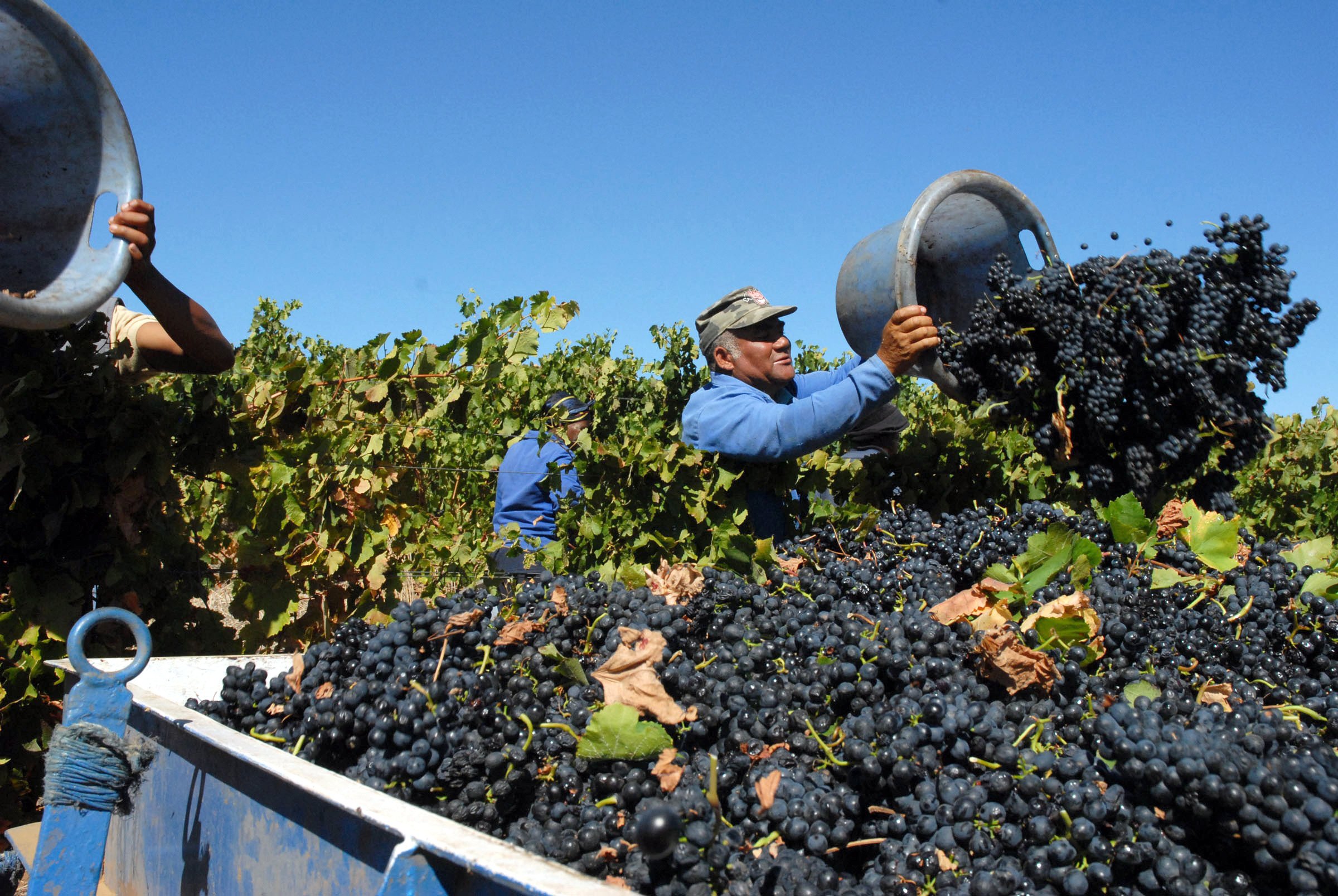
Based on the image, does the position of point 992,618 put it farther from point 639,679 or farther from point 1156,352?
point 1156,352

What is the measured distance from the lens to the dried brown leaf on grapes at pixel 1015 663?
1511mm

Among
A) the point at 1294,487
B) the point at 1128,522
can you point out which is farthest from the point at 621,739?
the point at 1294,487

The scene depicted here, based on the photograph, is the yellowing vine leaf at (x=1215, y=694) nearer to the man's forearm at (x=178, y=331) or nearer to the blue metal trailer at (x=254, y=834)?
the blue metal trailer at (x=254, y=834)

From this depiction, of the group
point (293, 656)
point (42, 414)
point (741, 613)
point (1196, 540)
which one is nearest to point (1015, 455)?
point (1196, 540)

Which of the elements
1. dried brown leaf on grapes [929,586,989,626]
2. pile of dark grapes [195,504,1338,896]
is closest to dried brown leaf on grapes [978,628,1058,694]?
pile of dark grapes [195,504,1338,896]

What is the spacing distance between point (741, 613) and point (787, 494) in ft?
4.38

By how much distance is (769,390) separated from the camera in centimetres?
324

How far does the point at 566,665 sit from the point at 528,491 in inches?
105

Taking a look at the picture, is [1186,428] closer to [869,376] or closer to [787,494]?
[869,376]

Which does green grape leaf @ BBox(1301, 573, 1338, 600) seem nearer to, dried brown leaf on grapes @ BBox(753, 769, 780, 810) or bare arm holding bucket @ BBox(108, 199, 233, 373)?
dried brown leaf on grapes @ BBox(753, 769, 780, 810)

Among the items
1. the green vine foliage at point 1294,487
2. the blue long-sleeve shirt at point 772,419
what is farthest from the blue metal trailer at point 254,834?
the green vine foliage at point 1294,487

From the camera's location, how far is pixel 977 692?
1481mm

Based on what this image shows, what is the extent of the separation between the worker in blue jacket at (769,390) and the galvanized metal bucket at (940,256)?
107 mm

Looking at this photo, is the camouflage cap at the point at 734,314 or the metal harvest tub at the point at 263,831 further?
the camouflage cap at the point at 734,314
